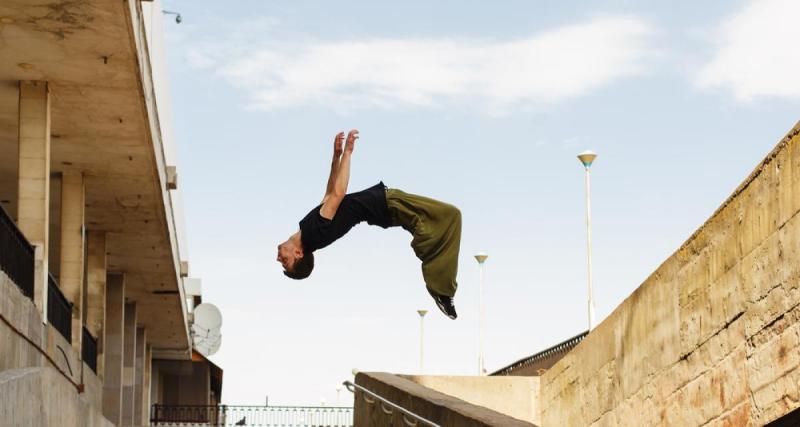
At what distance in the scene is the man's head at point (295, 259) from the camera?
7.92 meters

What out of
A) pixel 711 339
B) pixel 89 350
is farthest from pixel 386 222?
pixel 89 350

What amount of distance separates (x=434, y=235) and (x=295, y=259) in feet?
2.64

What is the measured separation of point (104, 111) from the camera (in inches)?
904

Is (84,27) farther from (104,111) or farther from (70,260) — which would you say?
(70,260)

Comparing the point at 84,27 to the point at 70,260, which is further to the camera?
the point at 70,260

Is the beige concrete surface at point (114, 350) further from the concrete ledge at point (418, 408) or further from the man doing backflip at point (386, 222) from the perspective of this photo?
the man doing backflip at point (386, 222)

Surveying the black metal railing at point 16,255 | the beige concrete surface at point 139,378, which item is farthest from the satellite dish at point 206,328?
the black metal railing at point 16,255

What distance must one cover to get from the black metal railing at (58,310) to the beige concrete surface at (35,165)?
126cm

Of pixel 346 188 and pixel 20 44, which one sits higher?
pixel 20 44

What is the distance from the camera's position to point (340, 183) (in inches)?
304

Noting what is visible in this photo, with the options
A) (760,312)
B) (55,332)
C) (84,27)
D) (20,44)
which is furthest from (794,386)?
(55,332)

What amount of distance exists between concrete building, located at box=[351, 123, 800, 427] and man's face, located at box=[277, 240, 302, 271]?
3262 millimetres

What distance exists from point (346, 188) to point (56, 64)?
46.0 feet

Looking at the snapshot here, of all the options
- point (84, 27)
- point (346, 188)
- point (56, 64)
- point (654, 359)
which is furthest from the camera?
point (56, 64)
